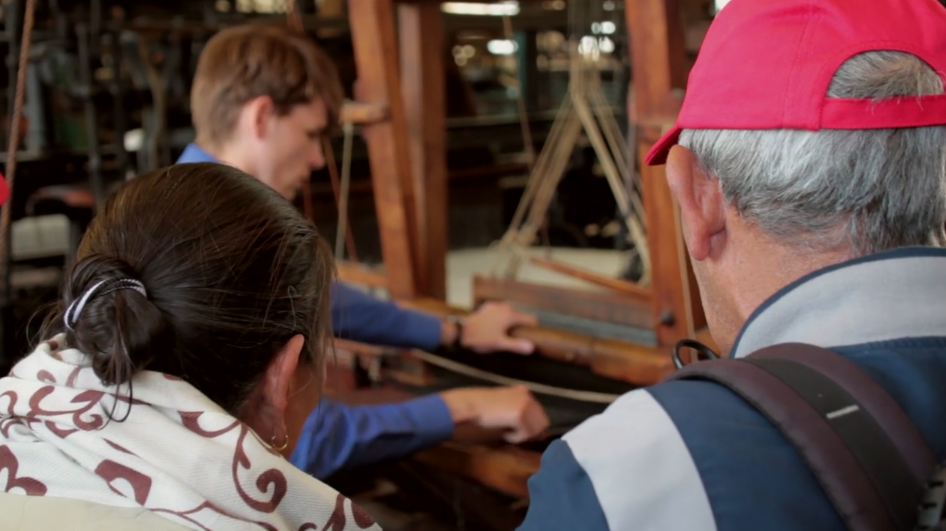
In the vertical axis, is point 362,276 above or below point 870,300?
below

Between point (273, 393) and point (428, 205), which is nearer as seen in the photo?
point (273, 393)

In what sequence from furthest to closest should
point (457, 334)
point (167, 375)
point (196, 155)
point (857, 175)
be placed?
point (457, 334), point (196, 155), point (167, 375), point (857, 175)

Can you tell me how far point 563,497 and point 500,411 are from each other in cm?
82

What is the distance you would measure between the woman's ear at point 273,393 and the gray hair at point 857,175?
1.29ft

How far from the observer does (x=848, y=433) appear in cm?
51

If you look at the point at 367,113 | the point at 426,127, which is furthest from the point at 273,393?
the point at 426,127

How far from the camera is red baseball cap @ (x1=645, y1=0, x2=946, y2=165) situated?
0.62 meters

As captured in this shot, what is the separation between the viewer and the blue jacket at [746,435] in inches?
20.6

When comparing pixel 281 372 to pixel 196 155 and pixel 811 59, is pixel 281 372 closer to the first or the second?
pixel 811 59

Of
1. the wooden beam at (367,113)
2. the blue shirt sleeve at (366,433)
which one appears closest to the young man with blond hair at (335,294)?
the blue shirt sleeve at (366,433)

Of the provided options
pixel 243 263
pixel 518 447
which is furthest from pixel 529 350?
pixel 243 263

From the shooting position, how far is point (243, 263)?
0.76 meters

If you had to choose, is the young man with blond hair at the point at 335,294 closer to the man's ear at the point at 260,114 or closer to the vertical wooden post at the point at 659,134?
the man's ear at the point at 260,114

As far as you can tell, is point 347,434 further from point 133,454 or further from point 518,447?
point 133,454
